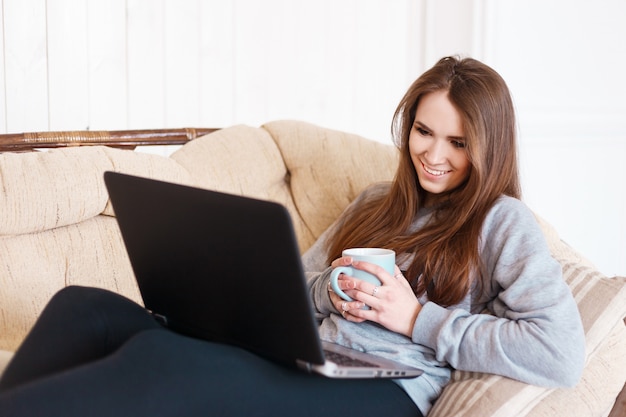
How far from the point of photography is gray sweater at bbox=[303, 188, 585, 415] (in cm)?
135

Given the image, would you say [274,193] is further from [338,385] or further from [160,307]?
[338,385]

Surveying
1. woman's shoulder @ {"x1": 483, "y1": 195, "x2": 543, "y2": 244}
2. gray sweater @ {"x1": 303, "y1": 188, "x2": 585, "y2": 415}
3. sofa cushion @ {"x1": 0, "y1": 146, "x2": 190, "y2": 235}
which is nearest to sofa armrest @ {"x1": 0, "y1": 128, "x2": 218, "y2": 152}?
sofa cushion @ {"x1": 0, "y1": 146, "x2": 190, "y2": 235}

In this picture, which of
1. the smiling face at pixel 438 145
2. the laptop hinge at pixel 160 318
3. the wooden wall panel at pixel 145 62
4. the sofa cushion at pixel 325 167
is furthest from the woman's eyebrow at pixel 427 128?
the wooden wall panel at pixel 145 62

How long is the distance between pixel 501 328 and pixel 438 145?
40cm

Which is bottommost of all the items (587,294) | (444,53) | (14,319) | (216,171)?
(14,319)

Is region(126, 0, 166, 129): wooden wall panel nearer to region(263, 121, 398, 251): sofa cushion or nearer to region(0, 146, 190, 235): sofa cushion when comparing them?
region(263, 121, 398, 251): sofa cushion

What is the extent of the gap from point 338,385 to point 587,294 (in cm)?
63

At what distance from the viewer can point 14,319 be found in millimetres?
1737

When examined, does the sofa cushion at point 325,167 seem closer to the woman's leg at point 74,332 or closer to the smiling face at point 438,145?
the smiling face at point 438,145

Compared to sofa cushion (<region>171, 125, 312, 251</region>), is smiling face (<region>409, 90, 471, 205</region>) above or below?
above

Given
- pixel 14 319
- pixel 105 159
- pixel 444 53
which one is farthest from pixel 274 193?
pixel 444 53

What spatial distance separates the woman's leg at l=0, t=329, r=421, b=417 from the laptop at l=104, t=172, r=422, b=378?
50mm

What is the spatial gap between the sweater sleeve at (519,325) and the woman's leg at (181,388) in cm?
20

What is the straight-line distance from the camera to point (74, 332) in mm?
1230
